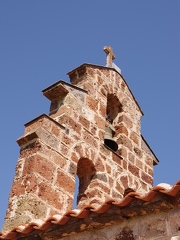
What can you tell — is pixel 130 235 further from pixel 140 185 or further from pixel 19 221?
pixel 140 185

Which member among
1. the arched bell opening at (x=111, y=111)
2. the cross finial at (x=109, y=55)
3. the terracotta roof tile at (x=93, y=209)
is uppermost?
the cross finial at (x=109, y=55)

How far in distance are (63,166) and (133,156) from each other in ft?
5.75

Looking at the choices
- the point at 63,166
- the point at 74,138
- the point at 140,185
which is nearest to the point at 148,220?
the point at 63,166

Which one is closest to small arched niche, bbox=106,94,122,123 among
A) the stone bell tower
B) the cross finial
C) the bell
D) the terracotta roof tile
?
the stone bell tower

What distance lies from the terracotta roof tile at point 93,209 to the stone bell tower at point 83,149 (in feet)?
2.38

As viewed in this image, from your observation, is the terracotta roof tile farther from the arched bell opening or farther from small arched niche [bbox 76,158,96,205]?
the arched bell opening

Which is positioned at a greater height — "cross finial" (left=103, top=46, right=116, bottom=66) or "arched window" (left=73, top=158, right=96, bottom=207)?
"cross finial" (left=103, top=46, right=116, bottom=66)

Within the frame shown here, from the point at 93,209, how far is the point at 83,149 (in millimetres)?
2308

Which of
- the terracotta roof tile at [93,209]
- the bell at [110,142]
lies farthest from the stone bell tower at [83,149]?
the terracotta roof tile at [93,209]

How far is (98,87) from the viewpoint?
21.6 feet

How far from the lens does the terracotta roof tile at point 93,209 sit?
3070 millimetres

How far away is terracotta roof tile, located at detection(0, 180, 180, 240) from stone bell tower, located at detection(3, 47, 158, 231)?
0.73 meters

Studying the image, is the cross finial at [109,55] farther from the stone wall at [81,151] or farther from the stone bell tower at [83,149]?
the stone wall at [81,151]

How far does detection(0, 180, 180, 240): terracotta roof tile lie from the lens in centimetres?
307
